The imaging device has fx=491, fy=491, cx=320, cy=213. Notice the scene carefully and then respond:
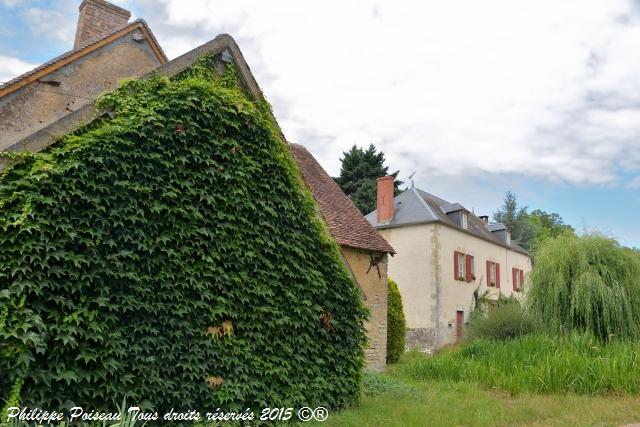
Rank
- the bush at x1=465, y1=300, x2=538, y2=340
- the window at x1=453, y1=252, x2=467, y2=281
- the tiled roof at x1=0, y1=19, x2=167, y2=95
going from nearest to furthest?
1. the tiled roof at x1=0, y1=19, x2=167, y2=95
2. the bush at x1=465, y1=300, x2=538, y2=340
3. the window at x1=453, y1=252, x2=467, y2=281

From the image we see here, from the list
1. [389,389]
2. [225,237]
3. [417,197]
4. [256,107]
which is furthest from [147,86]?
[417,197]

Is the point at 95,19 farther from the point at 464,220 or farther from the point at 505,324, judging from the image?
the point at 464,220

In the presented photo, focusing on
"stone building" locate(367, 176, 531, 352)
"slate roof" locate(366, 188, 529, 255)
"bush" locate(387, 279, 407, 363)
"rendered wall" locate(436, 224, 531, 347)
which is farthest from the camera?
"slate roof" locate(366, 188, 529, 255)

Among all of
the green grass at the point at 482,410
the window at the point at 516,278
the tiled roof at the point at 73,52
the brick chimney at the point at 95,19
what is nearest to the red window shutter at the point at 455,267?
the window at the point at 516,278

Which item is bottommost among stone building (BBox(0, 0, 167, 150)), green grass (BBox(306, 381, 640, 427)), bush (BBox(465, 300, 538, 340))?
green grass (BBox(306, 381, 640, 427))

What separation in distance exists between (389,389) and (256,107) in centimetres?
526

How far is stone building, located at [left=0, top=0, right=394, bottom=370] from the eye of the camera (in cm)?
650

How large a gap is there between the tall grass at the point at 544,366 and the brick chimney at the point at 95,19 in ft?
34.9

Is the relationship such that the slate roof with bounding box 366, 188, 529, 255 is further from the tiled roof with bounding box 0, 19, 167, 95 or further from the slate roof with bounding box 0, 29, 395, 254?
the tiled roof with bounding box 0, 19, 167, 95

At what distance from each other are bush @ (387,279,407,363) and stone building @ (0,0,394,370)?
181 cm

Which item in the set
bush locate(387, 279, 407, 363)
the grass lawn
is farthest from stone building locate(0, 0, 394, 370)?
bush locate(387, 279, 407, 363)

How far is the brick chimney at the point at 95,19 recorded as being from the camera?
36.4ft

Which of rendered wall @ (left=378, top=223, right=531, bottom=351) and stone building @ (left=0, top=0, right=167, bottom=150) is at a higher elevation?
stone building @ (left=0, top=0, right=167, bottom=150)

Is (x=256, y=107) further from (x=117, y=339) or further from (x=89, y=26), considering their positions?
(x=89, y=26)
